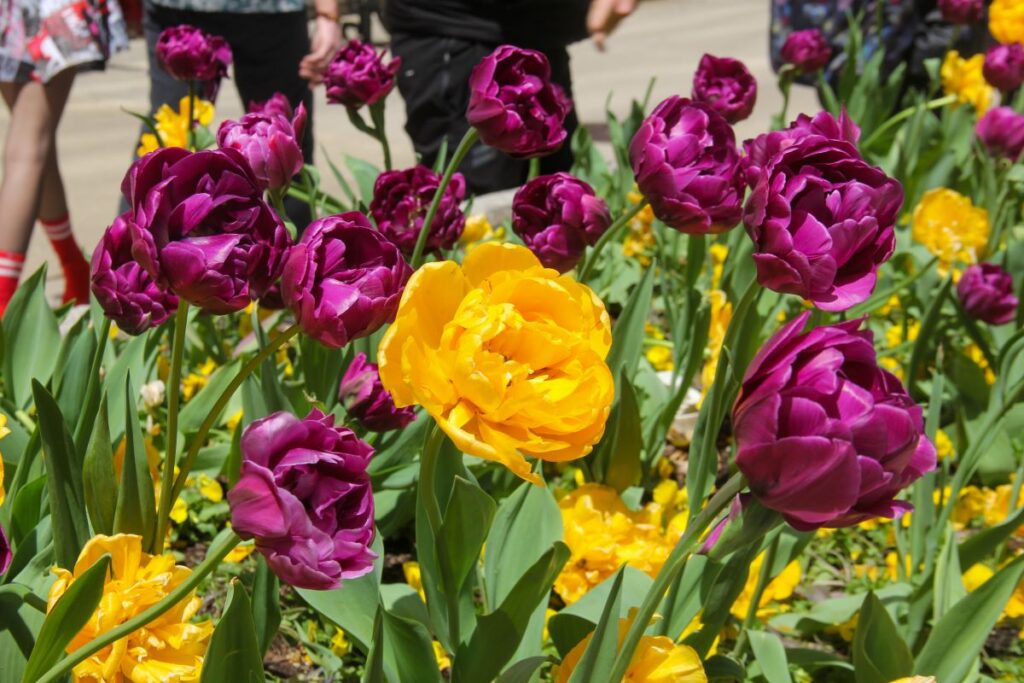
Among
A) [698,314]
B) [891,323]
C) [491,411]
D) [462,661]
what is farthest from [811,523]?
[891,323]

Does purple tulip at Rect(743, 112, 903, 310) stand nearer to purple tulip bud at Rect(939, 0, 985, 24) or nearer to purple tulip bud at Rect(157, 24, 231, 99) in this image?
purple tulip bud at Rect(157, 24, 231, 99)

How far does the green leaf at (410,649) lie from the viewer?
0.97m

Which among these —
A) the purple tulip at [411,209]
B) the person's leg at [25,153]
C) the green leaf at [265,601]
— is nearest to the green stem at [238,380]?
the green leaf at [265,601]

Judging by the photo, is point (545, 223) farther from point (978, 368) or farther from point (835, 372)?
point (978, 368)

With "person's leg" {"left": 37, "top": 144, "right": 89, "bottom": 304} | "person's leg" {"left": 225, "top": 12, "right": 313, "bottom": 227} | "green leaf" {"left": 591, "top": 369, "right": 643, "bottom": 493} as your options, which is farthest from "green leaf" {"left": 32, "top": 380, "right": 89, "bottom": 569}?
"person's leg" {"left": 37, "top": 144, "right": 89, "bottom": 304}

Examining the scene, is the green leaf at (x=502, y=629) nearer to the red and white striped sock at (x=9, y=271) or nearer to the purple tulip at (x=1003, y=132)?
the purple tulip at (x=1003, y=132)

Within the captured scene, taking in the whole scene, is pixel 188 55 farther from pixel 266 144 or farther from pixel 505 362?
pixel 505 362

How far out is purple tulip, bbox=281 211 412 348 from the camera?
32.0 inches

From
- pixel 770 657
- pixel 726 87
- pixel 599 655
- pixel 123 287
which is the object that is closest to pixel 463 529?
pixel 599 655

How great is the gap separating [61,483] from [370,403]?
0.37m

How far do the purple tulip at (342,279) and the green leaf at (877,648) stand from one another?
1.91ft

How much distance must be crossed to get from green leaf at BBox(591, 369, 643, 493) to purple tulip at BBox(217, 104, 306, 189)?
51 centimetres

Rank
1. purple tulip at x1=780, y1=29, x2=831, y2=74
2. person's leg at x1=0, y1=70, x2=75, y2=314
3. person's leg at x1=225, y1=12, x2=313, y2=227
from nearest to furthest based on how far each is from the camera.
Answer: person's leg at x1=0, y1=70, x2=75, y2=314, purple tulip at x1=780, y1=29, x2=831, y2=74, person's leg at x1=225, y1=12, x2=313, y2=227

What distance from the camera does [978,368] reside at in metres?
1.92
